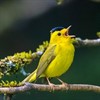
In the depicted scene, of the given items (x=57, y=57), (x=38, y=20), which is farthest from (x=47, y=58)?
(x=38, y=20)

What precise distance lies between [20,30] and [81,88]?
477 cm

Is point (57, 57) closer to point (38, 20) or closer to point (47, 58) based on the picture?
point (47, 58)

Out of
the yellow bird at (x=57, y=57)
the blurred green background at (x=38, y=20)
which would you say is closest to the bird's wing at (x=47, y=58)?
the yellow bird at (x=57, y=57)

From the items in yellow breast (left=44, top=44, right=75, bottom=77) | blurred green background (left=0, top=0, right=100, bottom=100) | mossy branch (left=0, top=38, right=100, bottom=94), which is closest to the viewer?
mossy branch (left=0, top=38, right=100, bottom=94)

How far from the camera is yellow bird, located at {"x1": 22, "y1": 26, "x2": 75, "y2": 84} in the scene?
12.5 feet

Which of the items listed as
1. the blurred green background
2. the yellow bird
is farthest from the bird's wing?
the blurred green background

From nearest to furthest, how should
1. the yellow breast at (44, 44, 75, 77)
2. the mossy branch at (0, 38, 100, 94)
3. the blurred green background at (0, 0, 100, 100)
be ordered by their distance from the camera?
the mossy branch at (0, 38, 100, 94) < the yellow breast at (44, 44, 75, 77) < the blurred green background at (0, 0, 100, 100)

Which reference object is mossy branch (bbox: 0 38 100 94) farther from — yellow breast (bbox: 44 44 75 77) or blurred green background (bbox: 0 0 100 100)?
blurred green background (bbox: 0 0 100 100)

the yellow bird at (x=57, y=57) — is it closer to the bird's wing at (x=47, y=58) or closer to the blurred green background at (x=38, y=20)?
the bird's wing at (x=47, y=58)

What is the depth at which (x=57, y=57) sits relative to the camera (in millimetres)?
3918

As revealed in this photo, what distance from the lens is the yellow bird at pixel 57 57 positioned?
3.81m

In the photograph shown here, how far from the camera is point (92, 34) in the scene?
782cm

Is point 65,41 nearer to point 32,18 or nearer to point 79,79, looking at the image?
point 79,79

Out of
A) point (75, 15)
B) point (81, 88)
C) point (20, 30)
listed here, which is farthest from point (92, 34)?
point (81, 88)
